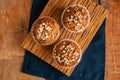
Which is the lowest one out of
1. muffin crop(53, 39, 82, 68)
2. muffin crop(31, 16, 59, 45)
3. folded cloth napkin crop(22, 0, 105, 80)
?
folded cloth napkin crop(22, 0, 105, 80)

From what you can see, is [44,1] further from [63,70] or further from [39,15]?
[63,70]

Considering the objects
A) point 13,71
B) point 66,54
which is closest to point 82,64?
point 66,54

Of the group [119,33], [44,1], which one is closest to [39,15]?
[44,1]

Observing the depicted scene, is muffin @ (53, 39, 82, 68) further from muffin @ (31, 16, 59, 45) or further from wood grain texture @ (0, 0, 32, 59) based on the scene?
wood grain texture @ (0, 0, 32, 59)

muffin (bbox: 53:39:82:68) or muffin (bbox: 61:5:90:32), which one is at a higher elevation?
muffin (bbox: 61:5:90:32)

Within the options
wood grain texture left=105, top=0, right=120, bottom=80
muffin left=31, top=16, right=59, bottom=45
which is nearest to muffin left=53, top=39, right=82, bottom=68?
muffin left=31, top=16, right=59, bottom=45

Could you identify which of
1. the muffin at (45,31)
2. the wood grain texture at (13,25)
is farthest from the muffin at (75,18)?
the wood grain texture at (13,25)
